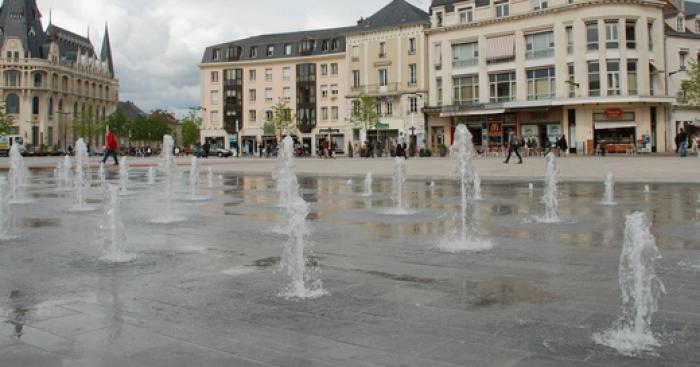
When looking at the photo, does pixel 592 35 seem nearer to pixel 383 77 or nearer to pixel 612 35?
pixel 612 35

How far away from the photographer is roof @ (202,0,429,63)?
2707 inches

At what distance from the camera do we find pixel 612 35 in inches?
1965

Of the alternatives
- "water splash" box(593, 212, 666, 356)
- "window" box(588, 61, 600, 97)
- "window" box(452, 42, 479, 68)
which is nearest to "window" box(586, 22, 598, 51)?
"window" box(588, 61, 600, 97)

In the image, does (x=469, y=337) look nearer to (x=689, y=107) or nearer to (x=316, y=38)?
(x=689, y=107)

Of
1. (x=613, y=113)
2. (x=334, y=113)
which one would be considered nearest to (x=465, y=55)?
(x=613, y=113)

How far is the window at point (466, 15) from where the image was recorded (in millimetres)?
57750

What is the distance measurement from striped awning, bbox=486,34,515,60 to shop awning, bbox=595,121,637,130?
934 centimetres

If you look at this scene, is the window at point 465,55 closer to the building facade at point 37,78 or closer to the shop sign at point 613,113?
the shop sign at point 613,113

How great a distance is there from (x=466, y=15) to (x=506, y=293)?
55910 millimetres

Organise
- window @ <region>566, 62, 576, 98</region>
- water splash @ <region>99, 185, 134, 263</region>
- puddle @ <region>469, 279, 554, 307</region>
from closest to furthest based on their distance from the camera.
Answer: puddle @ <region>469, 279, 554, 307</region> → water splash @ <region>99, 185, 134, 263</region> → window @ <region>566, 62, 576, 98</region>

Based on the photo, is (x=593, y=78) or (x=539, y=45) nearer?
(x=593, y=78)

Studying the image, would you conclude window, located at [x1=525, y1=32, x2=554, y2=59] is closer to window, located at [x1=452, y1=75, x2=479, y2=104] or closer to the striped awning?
the striped awning

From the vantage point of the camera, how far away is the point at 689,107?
51812 mm

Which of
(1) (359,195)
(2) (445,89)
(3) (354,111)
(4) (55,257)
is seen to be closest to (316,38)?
(3) (354,111)
